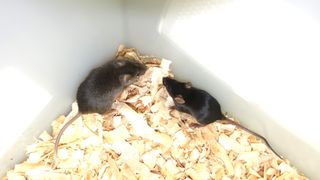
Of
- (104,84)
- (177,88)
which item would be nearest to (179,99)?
(177,88)

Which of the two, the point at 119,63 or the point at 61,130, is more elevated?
the point at 119,63

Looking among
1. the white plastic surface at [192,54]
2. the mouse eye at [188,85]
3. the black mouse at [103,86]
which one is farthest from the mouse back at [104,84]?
the mouse eye at [188,85]

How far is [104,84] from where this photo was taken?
1721 mm

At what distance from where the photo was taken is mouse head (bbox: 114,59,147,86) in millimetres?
1761

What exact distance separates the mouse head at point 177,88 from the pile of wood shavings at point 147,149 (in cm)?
12

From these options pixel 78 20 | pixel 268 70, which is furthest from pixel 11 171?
pixel 268 70

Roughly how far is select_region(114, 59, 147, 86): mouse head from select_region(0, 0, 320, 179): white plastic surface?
15 centimetres

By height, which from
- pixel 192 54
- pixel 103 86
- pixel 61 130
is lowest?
pixel 61 130

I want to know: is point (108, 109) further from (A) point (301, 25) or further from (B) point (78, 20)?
(A) point (301, 25)

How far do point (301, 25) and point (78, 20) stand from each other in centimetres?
84

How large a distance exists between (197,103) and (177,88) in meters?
0.11

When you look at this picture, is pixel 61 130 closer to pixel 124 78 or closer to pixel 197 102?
pixel 124 78

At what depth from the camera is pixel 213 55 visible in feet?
5.61

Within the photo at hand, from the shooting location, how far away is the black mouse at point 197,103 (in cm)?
172
